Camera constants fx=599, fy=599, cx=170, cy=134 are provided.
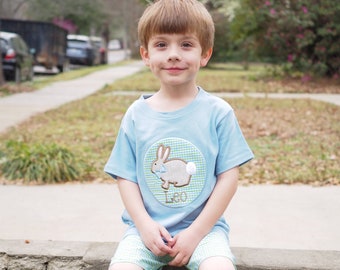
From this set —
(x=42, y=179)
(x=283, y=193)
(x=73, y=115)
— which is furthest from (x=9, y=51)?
(x=283, y=193)

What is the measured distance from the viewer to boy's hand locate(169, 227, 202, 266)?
226 cm

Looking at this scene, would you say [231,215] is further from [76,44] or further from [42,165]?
[76,44]

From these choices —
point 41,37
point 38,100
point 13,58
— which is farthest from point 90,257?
point 41,37

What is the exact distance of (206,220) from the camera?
7.59 feet

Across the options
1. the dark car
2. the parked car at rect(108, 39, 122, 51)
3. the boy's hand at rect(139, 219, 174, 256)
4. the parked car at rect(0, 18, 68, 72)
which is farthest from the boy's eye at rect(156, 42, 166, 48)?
the parked car at rect(108, 39, 122, 51)

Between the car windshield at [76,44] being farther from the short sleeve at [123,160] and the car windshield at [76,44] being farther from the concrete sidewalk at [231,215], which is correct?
the short sleeve at [123,160]

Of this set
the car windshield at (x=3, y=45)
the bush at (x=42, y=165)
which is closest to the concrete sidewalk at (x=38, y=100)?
the car windshield at (x=3, y=45)

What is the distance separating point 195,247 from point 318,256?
28.9 inches

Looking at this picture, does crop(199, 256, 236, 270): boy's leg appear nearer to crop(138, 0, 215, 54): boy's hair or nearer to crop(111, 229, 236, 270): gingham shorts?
crop(111, 229, 236, 270): gingham shorts

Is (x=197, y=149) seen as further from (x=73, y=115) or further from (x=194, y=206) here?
(x=73, y=115)

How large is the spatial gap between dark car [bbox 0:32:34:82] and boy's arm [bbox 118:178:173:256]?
13.8 m

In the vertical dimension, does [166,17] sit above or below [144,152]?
above

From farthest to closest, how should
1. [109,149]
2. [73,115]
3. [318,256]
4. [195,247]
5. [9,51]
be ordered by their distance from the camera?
[9,51] < [73,115] < [109,149] < [318,256] < [195,247]

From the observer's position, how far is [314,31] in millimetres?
15844
